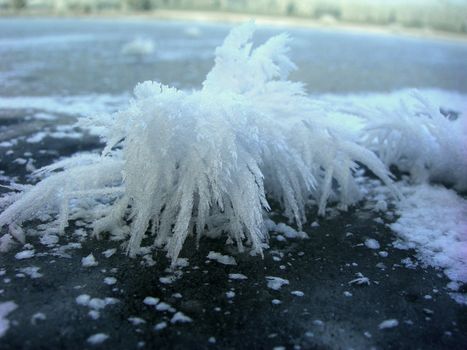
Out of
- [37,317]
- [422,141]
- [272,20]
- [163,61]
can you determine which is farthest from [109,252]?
[272,20]

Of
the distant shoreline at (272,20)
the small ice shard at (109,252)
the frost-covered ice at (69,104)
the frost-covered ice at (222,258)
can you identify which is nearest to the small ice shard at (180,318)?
the frost-covered ice at (222,258)

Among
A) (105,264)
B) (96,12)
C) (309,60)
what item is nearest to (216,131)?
(105,264)

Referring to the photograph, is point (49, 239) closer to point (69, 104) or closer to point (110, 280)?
point (110, 280)

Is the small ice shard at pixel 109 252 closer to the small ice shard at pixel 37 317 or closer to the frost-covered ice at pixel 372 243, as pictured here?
the small ice shard at pixel 37 317

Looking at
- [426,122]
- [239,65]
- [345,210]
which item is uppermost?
[239,65]

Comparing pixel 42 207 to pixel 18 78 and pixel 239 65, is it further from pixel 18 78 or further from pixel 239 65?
pixel 18 78

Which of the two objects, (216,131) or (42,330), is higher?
(216,131)
